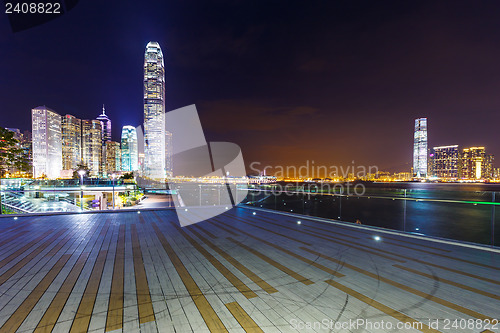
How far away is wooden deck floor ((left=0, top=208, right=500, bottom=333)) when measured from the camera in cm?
196

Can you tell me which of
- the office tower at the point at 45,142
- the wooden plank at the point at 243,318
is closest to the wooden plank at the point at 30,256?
the wooden plank at the point at 243,318

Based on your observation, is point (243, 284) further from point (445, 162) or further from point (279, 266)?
point (445, 162)

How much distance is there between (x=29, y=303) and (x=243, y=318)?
220 centimetres

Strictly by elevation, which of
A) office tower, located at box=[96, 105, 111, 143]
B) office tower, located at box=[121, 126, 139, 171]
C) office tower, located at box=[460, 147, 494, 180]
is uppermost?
office tower, located at box=[96, 105, 111, 143]

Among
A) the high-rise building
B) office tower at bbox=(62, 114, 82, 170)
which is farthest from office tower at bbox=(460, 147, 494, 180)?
office tower at bbox=(62, 114, 82, 170)

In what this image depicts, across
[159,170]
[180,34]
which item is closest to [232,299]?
[180,34]

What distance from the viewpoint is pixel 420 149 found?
151125 mm

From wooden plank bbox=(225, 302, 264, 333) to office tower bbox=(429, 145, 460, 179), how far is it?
19957 cm

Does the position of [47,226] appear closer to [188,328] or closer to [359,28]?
[188,328]

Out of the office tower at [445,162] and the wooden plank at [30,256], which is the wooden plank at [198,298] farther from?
the office tower at [445,162]

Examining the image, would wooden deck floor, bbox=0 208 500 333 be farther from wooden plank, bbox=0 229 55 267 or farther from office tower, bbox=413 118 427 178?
office tower, bbox=413 118 427 178

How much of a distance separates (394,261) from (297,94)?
35828 mm

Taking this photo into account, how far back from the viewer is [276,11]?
22.6m

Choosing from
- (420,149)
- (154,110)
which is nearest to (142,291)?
(154,110)
